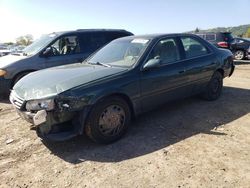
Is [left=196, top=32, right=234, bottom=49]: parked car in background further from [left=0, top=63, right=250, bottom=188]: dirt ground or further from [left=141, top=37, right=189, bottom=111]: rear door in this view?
[left=141, top=37, right=189, bottom=111]: rear door

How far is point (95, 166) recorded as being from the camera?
11.5 feet

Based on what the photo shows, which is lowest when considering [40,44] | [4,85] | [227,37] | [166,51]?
[4,85]

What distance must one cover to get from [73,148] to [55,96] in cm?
92

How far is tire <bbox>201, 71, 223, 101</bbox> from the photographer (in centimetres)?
606

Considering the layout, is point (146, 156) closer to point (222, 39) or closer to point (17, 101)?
point (17, 101)

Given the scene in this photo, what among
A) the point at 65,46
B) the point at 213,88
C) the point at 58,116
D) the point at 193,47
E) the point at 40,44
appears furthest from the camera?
the point at 65,46

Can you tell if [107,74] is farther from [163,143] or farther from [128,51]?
[163,143]

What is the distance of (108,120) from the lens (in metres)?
4.01

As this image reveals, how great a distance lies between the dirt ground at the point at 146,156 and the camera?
10.4 ft

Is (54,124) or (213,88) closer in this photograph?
(54,124)

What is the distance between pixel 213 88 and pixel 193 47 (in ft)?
3.91

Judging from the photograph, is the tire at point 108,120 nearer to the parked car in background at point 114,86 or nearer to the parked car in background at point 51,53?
the parked car in background at point 114,86

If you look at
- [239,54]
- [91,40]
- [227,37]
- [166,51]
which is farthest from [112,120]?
[239,54]

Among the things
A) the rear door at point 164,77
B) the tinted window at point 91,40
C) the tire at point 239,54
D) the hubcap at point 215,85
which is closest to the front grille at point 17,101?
the rear door at point 164,77
